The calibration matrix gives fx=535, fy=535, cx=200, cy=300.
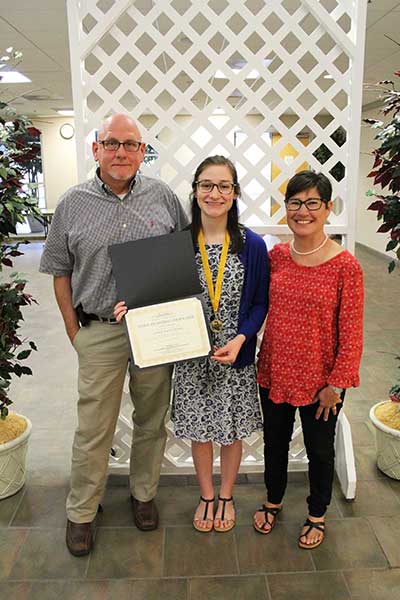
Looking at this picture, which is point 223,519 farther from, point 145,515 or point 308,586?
point 308,586

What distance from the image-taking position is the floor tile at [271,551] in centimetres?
198

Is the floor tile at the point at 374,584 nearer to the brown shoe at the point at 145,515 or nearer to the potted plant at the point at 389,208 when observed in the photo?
the potted plant at the point at 389,208

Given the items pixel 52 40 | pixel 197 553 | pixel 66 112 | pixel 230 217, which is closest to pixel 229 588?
pixel 197 553

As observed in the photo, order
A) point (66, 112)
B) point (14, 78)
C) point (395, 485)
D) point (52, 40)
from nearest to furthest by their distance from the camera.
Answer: point (395, 485) → point (52, 40) → point (14, 78) → point (66, 112)

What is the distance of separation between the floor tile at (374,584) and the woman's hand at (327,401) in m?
0.59

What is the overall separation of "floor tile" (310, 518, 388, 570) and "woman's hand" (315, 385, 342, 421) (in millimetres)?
567

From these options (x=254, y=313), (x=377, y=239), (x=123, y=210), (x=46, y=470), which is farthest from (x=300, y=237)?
(x=377, y=239)

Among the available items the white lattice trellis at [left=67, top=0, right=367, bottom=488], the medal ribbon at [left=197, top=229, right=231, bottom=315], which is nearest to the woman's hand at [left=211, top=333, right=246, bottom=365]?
the medal ribbon at [left=197, top=229, right=231, bottom=315]

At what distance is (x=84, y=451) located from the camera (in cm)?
201

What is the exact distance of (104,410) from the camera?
2000 millimetres

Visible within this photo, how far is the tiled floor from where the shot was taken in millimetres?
1885

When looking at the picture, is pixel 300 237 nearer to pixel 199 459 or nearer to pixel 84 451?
pixel 199 459

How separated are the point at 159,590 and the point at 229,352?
88 centimetres

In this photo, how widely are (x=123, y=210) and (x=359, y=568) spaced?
1562 millimetres
